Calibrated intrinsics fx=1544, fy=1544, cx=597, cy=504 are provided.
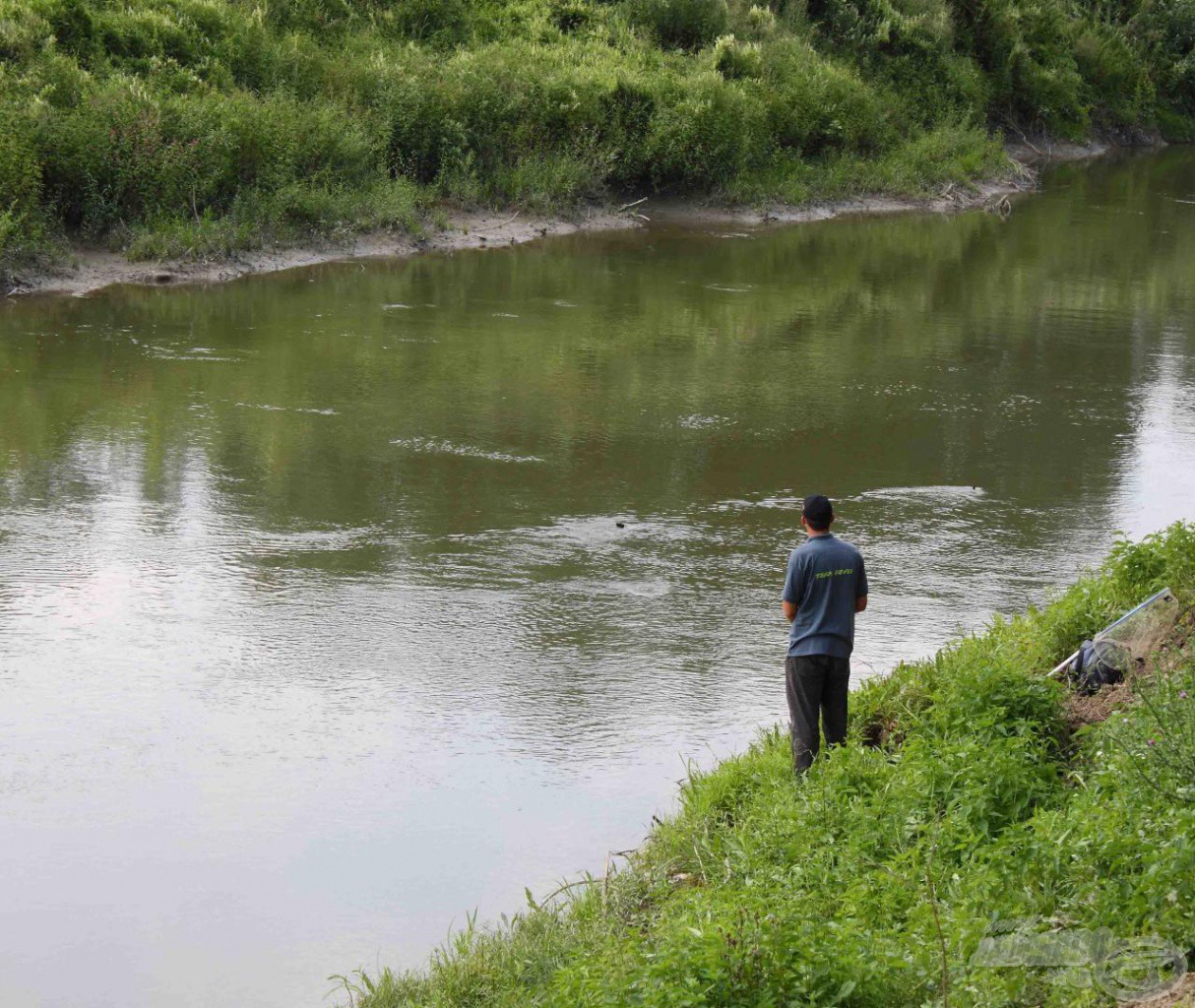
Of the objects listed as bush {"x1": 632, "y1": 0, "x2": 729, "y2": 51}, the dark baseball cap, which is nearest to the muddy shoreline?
bush {"x1": 632, "y1": 0, "x2": 729, "y2": 51}

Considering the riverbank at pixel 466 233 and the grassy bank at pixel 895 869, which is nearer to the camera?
the grassy bank at pixel 895 869

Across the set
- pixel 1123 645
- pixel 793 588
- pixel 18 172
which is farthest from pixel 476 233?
pixel 793 588

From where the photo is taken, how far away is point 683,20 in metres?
36.9

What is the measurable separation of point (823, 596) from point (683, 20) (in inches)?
1237

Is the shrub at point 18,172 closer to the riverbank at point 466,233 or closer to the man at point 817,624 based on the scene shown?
the riverbank at point 466,233

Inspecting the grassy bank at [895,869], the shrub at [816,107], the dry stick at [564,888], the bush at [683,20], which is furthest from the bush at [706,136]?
the dry stick at [564,888]

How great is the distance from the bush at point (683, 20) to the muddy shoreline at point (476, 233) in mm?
5820

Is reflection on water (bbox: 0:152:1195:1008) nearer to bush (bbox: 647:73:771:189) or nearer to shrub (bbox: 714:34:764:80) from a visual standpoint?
bush (bbox: 647:73:771:189)

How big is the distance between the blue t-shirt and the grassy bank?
567 mm

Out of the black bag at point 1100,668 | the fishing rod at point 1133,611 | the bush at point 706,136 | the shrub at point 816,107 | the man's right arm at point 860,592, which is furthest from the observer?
the shrub at point 816,107

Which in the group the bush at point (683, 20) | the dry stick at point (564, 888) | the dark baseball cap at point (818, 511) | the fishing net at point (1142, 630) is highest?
the bush at point (683, 20)

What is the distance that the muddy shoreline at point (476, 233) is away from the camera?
2259 centimetres

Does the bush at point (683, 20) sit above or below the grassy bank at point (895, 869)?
above

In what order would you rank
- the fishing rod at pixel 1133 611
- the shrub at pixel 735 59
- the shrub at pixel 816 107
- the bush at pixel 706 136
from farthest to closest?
the shrub at pixel 735 59, the shrub at pixel 816 107, the bush at pixel 706 136, the fishing rod at pixel 1133 611
